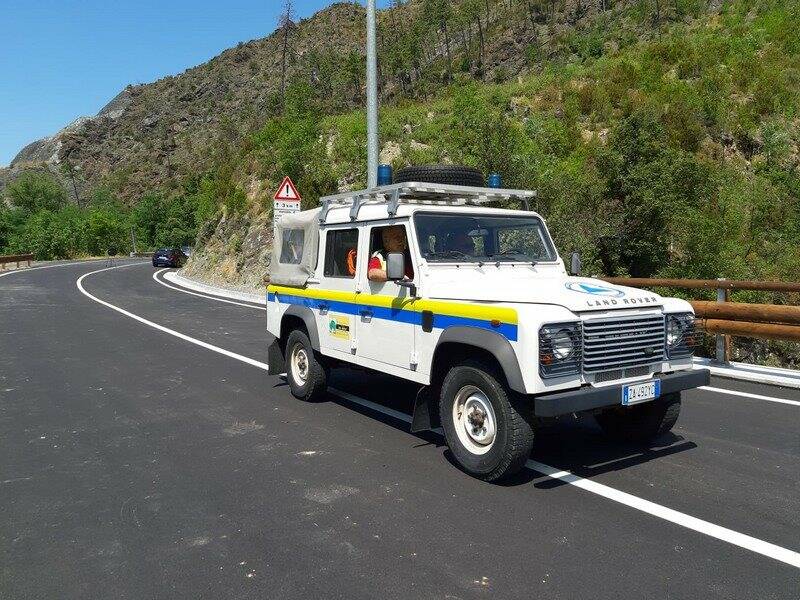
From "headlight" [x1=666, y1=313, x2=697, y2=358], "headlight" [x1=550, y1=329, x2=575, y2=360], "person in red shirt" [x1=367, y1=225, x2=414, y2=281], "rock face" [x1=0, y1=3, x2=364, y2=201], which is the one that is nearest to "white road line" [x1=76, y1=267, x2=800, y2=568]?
"headlight" [x1=550, y1=329, x2=575, y2=360]

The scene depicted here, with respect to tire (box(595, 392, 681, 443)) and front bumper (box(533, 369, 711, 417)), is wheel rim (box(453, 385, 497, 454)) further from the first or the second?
tire (box(595, 392, 681, 443))

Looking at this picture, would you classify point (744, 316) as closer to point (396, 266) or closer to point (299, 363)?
point (396, 266)

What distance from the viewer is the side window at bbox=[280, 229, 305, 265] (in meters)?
7.61

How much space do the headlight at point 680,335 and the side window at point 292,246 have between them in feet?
14.3

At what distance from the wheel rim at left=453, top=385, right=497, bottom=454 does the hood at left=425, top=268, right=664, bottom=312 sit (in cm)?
80

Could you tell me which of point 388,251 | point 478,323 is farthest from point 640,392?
point 388,251

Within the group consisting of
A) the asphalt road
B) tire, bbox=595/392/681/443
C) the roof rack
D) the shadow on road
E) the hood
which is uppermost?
the roof rack

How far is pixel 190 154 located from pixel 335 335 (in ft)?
366

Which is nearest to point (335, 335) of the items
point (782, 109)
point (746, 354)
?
point (746, 354)

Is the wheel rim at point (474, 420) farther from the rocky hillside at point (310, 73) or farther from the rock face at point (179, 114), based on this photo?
the rock face at point (179, 114)

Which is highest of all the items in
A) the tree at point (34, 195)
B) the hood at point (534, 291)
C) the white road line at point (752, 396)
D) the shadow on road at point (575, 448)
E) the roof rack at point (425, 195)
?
the tree at point (34, 195)

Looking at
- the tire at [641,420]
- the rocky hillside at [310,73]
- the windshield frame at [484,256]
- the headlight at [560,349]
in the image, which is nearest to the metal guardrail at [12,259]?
the rocky hillside at [310,73]

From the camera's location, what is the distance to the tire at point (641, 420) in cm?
554

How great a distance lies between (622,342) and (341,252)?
10.9 feet
